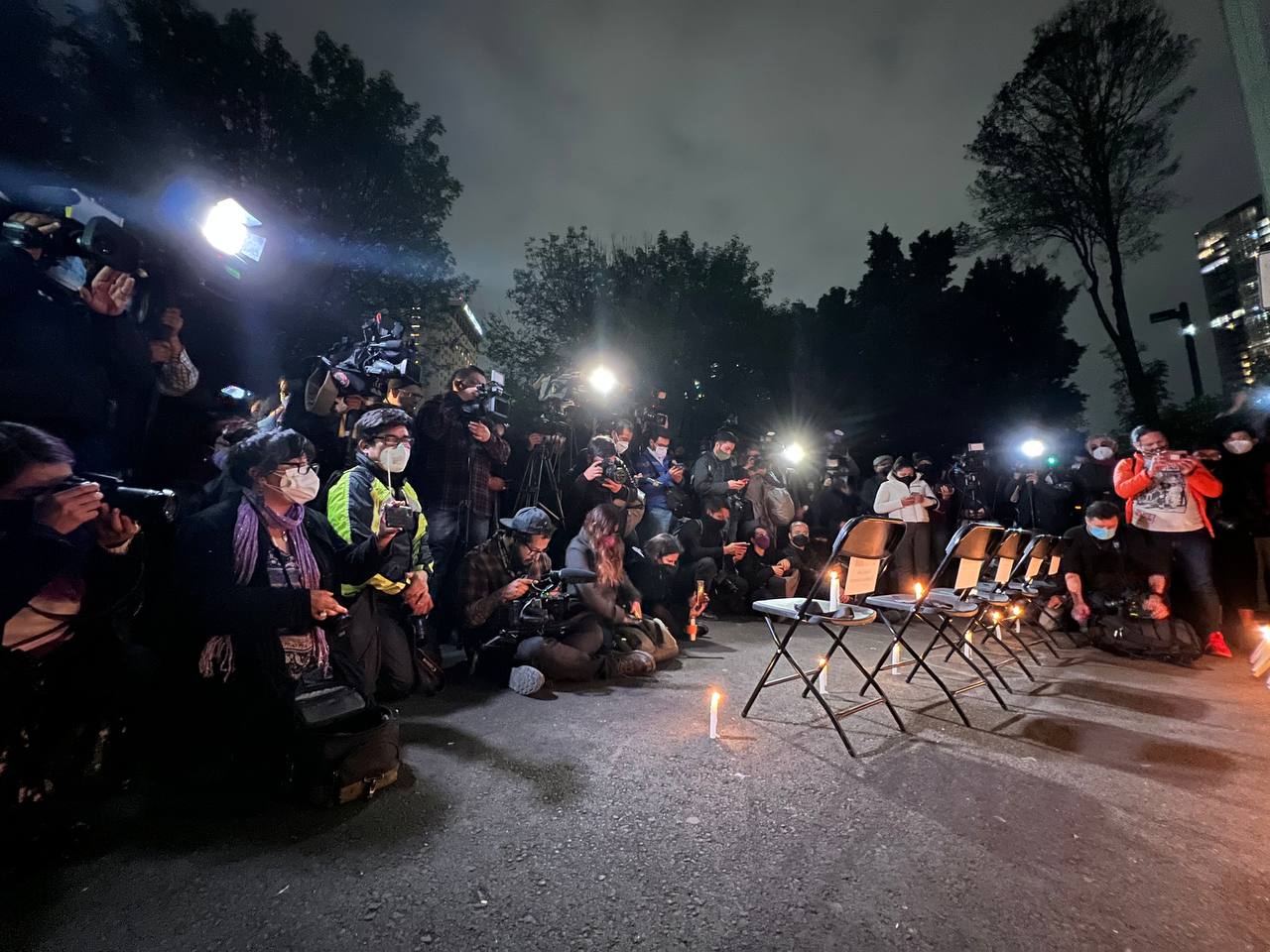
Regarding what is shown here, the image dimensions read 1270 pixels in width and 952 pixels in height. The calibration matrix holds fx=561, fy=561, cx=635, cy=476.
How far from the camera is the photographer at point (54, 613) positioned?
2145 mm

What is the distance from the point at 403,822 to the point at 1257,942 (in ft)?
10.1

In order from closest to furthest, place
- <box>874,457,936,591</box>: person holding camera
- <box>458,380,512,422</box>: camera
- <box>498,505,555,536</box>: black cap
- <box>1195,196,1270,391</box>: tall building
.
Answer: <box>498,505,555,536</box>: black cap < <box>458,380,512,422</box>: camera < <box>874,457,936,591</box>: person holding camera < <box>1195,196,1270,391</box>: tall building

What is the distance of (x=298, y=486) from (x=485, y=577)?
1.85 metres

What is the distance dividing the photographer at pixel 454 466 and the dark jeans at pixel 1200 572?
7.38 metres

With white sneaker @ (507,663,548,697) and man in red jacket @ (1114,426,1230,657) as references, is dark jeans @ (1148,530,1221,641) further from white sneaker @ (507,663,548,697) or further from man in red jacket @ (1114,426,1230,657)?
white sneaker @ (507,663,548,697)

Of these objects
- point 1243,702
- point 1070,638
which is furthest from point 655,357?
point 1243,702

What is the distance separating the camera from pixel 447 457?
5262 mm

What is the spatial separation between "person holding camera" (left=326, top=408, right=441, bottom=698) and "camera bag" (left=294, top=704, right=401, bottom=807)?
924 mm

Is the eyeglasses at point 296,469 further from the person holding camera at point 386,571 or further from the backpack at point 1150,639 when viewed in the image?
the backpack at point 1150,639

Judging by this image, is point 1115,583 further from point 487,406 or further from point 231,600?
point 231,600

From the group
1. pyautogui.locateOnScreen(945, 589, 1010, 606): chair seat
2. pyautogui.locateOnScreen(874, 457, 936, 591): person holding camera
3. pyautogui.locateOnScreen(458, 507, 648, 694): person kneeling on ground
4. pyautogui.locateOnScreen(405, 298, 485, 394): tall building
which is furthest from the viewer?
pyautogui.locateOnScreen(874, 457, 936, 591): person holding camera

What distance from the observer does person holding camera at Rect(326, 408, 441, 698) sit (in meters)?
3.65

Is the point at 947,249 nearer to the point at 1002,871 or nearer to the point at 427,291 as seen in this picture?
the point at 427,291

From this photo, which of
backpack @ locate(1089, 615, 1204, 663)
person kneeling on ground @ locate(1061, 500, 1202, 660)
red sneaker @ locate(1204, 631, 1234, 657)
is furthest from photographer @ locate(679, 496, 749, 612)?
red sneaker @ locate(1204, 631, 1234, 657)
